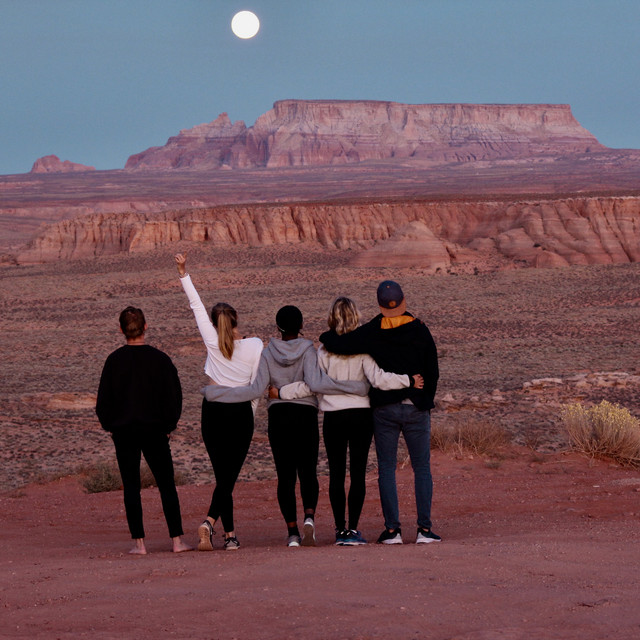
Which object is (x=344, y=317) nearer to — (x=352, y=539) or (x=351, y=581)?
(x=352, y=539)

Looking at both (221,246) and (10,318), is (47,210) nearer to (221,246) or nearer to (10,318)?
(221,246)

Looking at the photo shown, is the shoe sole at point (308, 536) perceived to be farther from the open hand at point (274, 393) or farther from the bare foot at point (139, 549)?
the bare foot at point (139, 549)

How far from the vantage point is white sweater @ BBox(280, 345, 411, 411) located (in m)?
6.25

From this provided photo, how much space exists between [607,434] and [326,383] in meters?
5.53

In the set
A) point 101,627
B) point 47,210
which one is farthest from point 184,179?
point 101,627

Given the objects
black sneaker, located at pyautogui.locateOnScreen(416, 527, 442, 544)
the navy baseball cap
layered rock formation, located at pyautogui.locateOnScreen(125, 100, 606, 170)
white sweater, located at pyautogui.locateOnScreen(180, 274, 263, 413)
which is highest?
layered rock formation, located at pyautogui.locateOnScreen(125, 100, 606, 170)

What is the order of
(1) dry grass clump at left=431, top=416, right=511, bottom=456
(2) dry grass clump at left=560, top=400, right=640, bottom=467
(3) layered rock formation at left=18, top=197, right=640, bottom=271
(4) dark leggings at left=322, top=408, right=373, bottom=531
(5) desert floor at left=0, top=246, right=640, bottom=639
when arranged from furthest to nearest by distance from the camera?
(3) layered rock formation at left=18, top=197, right=640, bottom=271, (1) dry grass clump at left=431, top=416, right=511, bottom=456, (2) dry grass clump at left=560, top=400, right=640, bottom=467, (4) dark leggings at left=322, top=408, right=373, bottom=531, (5) desert floor at left=0, top=246, right=640, bottom=639

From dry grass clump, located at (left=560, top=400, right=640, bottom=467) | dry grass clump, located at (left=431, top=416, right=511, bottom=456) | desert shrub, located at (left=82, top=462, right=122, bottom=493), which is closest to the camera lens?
desert shrub, located at (left=82, top=462, right=122, bottom=493)

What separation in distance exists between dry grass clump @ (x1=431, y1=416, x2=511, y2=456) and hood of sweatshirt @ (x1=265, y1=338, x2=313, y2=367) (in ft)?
16.7

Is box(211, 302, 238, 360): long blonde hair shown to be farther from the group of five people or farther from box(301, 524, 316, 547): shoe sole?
box(301, 524, 316, 547): shoe sole

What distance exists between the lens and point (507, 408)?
1561 cm

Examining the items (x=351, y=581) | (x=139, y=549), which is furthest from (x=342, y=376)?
(x=139, y=549)

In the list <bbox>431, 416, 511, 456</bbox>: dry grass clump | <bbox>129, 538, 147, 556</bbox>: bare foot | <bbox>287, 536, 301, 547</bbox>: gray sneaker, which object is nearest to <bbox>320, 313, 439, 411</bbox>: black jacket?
<bbox>287, 536, 301, 547</bbox>: gray sneaker

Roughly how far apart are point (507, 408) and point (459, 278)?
27610 mm
